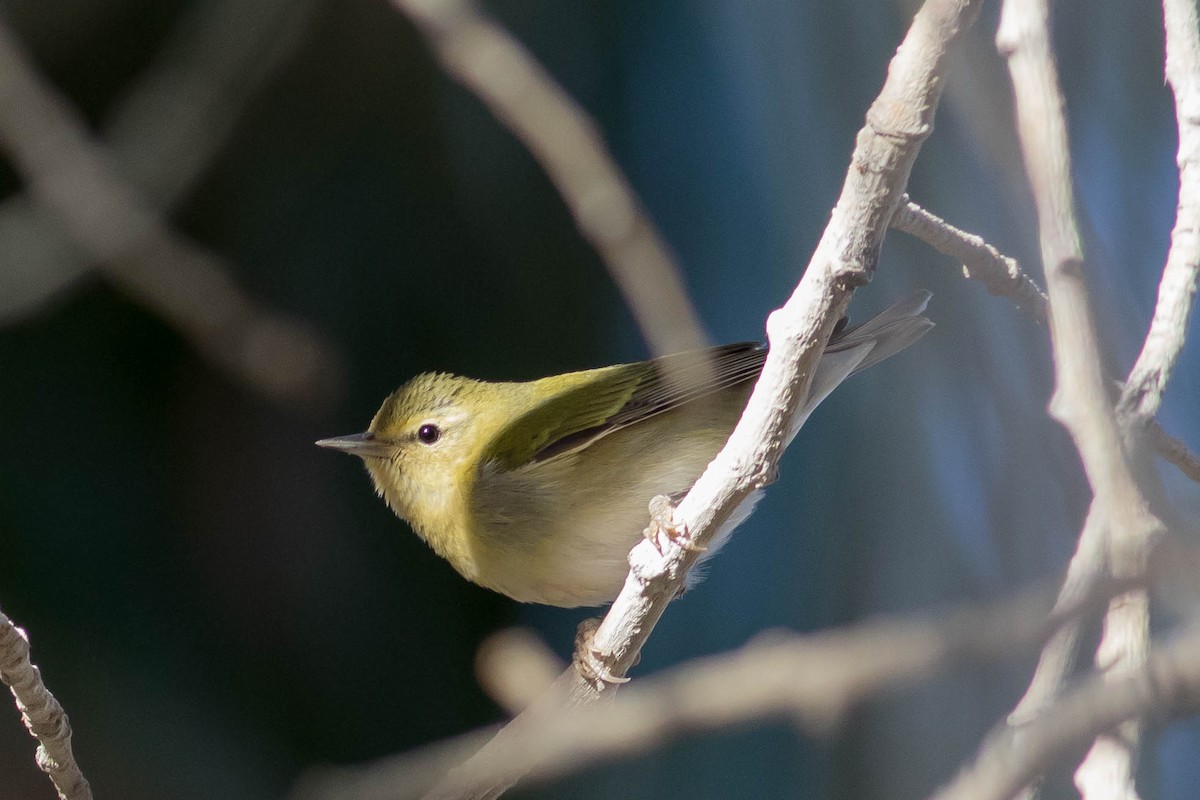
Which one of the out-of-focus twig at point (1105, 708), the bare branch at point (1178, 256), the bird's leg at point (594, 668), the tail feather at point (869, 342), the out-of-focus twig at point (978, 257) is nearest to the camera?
the out-of-focus twig at point (1105, 708)

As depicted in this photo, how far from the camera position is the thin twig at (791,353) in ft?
1.85

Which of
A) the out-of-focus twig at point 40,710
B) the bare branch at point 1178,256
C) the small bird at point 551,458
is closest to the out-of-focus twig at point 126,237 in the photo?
the small bird at point 551,458

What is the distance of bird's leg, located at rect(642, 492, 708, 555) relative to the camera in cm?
80

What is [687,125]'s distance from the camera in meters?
0.97

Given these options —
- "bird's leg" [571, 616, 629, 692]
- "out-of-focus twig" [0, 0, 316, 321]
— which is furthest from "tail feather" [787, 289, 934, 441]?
"out-of-focus twig" [0, 0, 316, 321]

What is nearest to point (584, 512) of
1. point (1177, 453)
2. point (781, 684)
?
point (781, 684)

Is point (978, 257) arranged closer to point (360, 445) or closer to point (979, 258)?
point (979, 258)

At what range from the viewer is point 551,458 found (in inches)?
46.8

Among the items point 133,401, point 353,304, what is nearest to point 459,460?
point 353,304

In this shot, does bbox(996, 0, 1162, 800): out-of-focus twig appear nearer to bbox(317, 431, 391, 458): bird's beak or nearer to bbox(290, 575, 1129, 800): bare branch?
bbox(290, 575, 1129, 800): bare branch

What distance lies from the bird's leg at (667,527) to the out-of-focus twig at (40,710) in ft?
1.51

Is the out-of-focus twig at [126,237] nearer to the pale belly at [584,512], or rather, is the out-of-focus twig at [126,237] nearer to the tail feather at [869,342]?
the pale belly at [584,512]

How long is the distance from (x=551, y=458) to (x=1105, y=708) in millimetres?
772

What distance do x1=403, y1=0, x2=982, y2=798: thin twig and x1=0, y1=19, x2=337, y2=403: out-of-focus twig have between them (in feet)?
1.62
